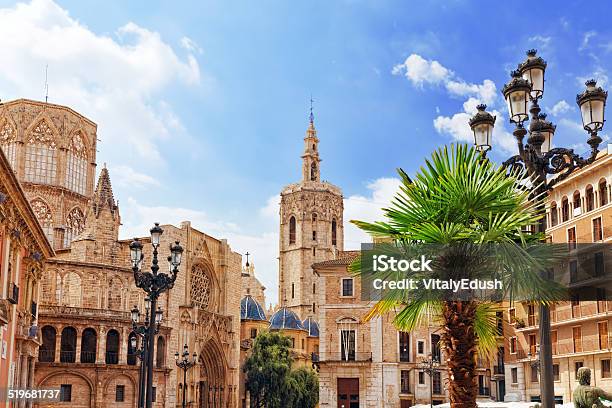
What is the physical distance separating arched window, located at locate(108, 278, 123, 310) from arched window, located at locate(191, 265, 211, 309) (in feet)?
26.9

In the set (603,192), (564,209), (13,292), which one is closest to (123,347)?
(13,292)

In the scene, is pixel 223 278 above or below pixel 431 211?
above

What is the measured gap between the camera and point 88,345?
52.6 m

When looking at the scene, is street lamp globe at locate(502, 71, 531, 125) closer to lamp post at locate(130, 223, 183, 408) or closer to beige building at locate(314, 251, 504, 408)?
lamp post at locate(130, 223, 183, 408)

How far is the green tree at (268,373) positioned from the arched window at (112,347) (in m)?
13.3

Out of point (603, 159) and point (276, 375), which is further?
point (276, 375)

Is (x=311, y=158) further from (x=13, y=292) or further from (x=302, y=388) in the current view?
(x=13, y=292)

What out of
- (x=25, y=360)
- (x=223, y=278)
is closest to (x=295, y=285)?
(x=223, y=278)

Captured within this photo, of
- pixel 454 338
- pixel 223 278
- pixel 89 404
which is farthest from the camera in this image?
pixel 223 278

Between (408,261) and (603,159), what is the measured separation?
27.6 m

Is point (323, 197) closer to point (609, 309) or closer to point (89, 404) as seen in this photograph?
point (89, 404)

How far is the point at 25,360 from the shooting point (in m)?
33.2

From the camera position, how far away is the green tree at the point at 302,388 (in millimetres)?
62375

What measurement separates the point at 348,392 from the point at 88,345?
17710mm
